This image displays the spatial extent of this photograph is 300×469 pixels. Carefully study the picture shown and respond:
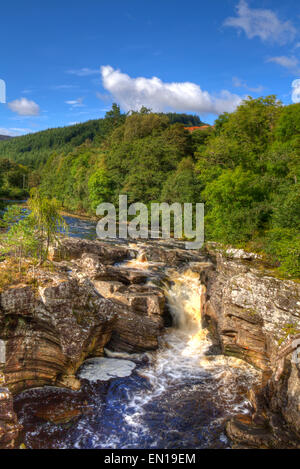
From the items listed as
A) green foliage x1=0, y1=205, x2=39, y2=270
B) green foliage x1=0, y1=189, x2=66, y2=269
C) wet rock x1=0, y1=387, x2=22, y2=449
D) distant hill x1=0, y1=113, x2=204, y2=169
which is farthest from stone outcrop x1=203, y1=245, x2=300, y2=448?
distant hill x1=0, y1=113, x2=204, y2=169

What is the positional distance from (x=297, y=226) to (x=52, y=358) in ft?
45.5

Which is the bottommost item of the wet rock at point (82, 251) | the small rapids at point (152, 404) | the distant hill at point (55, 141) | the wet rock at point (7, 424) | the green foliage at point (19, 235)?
the small rapids at point (152, 404)

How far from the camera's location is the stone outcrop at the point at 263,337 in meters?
9.19

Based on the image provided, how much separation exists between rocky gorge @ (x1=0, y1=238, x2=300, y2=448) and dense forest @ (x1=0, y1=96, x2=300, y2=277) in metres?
2.98

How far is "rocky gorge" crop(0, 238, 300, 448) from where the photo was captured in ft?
31.2

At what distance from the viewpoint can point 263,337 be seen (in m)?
13.3

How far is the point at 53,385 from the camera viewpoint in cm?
1143

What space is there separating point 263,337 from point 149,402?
5.59 meters

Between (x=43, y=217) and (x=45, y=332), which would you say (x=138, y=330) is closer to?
(x=45, y=332)

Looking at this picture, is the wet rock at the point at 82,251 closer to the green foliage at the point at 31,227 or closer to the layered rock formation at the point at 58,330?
the green foliage at the point at 31,227

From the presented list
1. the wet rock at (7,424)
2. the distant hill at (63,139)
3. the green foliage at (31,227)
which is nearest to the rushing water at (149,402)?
the wet rock at (7,424)

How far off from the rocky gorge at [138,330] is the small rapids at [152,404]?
1.53 feet

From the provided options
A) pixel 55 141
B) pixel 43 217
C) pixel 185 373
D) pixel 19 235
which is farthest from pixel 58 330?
pixel 55 141

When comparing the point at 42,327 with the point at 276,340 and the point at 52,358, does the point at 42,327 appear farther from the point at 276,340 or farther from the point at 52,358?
the point at 276,340
